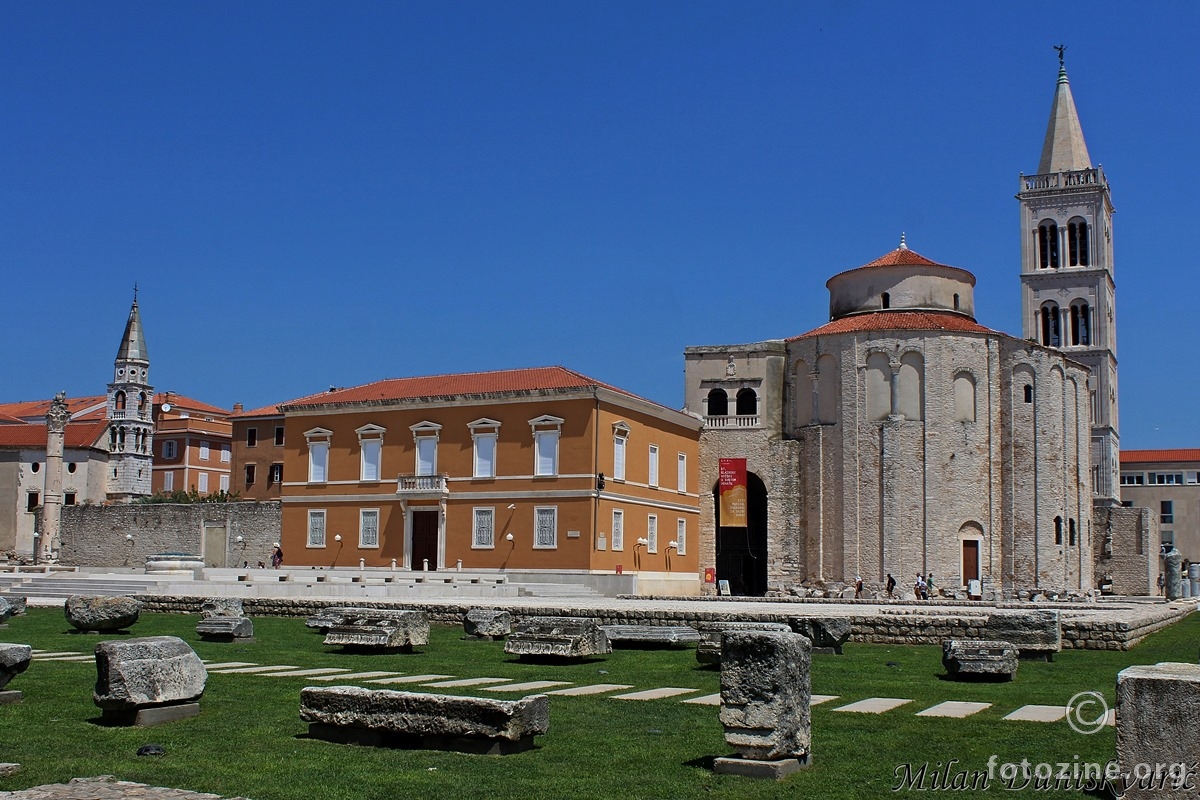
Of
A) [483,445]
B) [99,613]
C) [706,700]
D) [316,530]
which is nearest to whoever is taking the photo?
[706,700]

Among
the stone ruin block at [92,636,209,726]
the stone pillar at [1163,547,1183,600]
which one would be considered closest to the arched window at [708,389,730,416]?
the stone pillar at [1163,547,1183,600]

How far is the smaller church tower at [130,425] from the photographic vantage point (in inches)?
3083

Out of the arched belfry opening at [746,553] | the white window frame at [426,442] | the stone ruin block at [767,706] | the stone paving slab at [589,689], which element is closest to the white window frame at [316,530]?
Result: the white window frame at [426,442]

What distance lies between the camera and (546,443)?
39781 mm

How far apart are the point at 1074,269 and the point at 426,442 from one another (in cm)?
4819

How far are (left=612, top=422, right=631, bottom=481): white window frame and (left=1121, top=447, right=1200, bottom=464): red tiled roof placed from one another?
64.1m

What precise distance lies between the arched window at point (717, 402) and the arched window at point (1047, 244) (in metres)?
34.2

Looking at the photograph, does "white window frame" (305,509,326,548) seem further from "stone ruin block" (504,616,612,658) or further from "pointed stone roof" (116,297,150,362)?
"pointed stone roof" (116,297,150,362)

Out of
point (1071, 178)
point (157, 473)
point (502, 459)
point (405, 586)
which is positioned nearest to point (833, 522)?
point (502, 459)

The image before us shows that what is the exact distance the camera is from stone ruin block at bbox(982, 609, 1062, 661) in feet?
52.4

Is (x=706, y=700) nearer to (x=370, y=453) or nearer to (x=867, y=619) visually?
(x=867, y=619)

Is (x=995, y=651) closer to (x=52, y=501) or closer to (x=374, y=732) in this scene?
(x=374, y=732)

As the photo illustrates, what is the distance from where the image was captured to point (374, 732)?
8258 mm

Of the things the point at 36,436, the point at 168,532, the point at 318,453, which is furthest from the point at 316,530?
the point at 36,436
